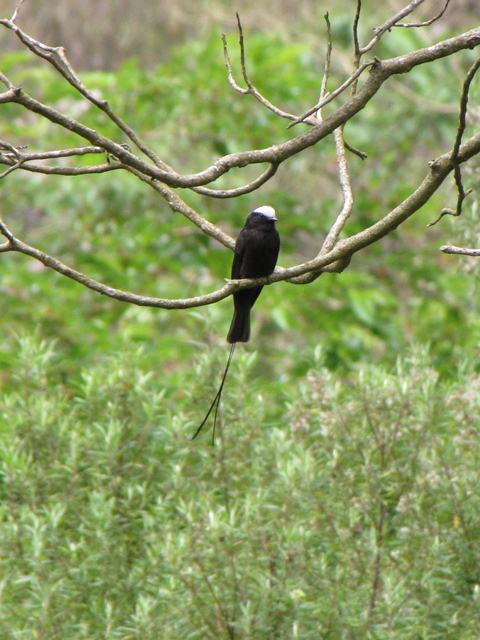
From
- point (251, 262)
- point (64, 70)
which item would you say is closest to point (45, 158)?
point (64, 70)

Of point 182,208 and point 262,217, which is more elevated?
point 262,217

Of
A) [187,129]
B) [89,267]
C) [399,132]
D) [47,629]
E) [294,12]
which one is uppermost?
[294,12]

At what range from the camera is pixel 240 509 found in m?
3.43

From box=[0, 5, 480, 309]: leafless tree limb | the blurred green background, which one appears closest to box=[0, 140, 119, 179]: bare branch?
box=[0, 5, 480, 309]: leafless tree limb

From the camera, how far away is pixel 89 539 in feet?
11.4

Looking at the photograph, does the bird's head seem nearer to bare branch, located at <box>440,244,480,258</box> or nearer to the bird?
the bird

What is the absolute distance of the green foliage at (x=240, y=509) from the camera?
10.4 ft

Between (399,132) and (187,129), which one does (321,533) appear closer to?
(187,129)

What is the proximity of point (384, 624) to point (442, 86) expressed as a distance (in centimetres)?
626

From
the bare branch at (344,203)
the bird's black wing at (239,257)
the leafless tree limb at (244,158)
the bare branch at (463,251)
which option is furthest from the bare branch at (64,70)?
the bird's black wing at (239,257)

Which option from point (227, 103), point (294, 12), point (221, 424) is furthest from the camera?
point (294, 12)

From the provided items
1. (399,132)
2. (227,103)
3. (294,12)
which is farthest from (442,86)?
(294,12)

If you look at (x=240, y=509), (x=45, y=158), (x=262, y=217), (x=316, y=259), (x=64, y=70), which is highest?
(x=262, y=217)

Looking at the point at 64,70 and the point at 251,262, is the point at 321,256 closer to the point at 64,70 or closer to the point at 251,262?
the point at 64,70
